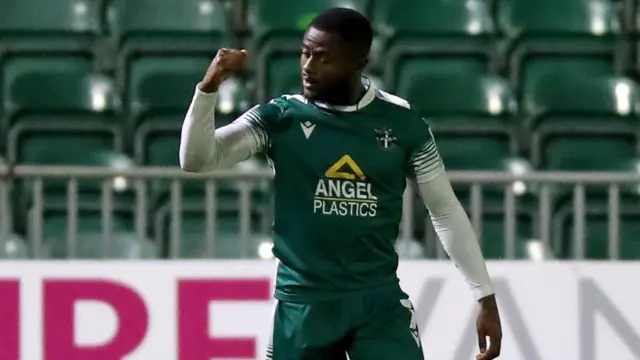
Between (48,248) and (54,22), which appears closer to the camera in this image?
(48,248)

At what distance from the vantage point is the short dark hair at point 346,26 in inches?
120

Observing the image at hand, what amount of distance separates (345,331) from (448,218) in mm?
411

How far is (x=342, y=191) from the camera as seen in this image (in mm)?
3121

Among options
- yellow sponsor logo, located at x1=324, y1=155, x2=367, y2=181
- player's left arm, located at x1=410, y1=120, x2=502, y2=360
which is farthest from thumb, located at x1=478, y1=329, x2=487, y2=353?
yellow sponsor logo, located at x1=324, y1=155, x2=367, y2=181

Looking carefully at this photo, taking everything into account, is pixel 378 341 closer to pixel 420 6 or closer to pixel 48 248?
pixel 48 248

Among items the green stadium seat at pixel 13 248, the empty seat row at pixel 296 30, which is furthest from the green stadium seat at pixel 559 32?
the green stadium seat at pixel 13 248

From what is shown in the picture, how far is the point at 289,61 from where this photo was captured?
6.33m

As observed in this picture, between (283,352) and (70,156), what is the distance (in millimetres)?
2813

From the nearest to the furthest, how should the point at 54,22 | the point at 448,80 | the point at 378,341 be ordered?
the point at 378,341
the point at 448,80
the point at 54,22

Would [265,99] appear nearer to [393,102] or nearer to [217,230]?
[217,230]

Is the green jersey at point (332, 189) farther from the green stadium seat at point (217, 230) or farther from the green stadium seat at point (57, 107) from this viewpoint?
the green stadium seat at point (57, 107)

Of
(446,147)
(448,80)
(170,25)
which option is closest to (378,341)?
(446,147)

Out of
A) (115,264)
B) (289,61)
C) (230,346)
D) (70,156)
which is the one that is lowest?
(230,346)

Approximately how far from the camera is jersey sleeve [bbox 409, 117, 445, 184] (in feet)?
10.6
